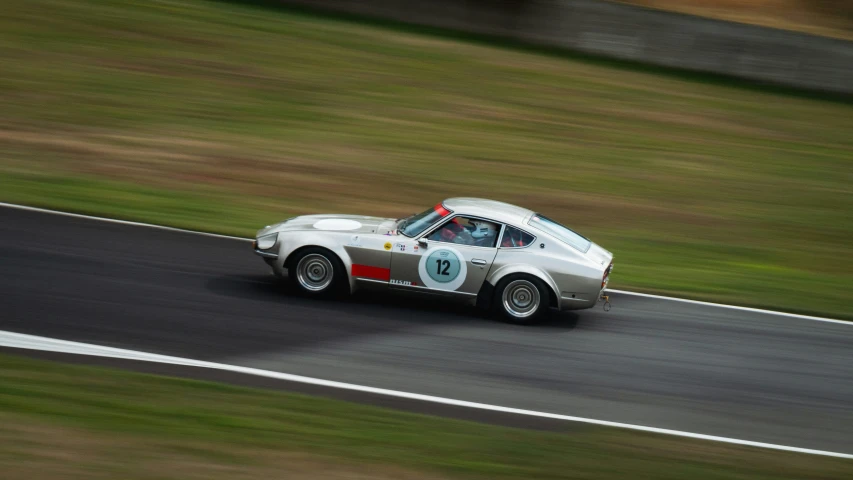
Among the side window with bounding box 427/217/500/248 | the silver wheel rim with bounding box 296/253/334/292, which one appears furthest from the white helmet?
the silver wheel rim with bounding box 296/253/334/292

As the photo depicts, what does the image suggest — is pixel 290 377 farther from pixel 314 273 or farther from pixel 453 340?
pixel 314 273

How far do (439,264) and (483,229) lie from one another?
67cm

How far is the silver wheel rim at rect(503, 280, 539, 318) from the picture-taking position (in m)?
9.76

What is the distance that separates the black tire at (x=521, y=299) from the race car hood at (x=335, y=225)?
1.48m

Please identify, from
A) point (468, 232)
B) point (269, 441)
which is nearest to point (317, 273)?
point (468, 232)

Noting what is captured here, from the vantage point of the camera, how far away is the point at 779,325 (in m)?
10.8

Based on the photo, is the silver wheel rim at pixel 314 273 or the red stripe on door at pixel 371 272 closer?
the red stripe on door at pixel 371 272

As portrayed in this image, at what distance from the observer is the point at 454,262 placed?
9648 mm

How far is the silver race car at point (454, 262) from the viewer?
31.7 feet

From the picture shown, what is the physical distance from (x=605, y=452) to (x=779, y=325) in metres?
4.82

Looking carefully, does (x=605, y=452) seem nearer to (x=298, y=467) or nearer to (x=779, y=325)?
(x=298, y=467)

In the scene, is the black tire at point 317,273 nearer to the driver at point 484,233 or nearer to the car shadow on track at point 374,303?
the car shadow on track at point 374,303

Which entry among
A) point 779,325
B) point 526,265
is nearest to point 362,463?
point 526,265

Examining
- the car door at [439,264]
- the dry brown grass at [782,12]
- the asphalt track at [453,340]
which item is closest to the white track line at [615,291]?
the asphalt track at [453,340]
